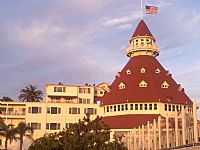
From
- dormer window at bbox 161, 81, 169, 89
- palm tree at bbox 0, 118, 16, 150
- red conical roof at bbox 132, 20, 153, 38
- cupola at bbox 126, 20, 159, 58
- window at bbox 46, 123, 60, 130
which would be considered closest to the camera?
palm tree at bbox 0, 118, 16, 150

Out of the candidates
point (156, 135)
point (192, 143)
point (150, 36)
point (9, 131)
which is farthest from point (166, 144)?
point (150, 36)

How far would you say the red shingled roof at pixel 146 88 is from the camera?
7500cm

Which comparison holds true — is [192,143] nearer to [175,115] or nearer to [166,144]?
[175,115]

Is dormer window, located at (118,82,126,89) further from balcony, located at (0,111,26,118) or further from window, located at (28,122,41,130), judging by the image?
balcony, located at (0,111,26,118)

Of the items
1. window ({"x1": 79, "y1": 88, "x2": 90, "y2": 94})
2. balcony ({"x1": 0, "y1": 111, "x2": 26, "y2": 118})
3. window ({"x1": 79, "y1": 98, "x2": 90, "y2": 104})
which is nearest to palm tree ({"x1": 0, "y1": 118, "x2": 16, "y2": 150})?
balcony ({"x1": 0, "y1": 111, "x2": 26, "y2": 118})

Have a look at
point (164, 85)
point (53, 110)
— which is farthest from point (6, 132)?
point (164, 85)

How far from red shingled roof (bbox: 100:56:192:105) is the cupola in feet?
6.04

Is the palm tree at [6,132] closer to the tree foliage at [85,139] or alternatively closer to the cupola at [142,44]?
the tree foliage at [85,139]

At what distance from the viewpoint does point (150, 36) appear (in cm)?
8644

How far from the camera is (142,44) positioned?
8519cm

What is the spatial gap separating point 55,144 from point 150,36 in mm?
55139

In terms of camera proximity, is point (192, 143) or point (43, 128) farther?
point (43, 128)

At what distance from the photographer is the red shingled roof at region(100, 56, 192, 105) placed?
246ft

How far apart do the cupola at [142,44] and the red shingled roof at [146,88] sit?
184cm
